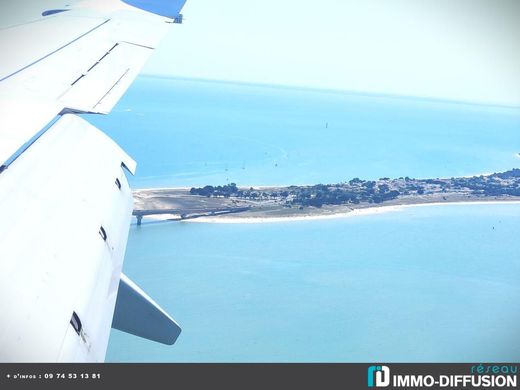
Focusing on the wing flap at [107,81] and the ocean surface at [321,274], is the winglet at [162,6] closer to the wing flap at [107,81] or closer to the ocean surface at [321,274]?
the wing flap at [107,81]

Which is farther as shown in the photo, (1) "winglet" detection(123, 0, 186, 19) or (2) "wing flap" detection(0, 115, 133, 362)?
(1) "winglet" detection(123, 0, 186, 19)

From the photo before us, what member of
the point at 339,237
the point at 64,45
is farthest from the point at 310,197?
the point at 64,45
